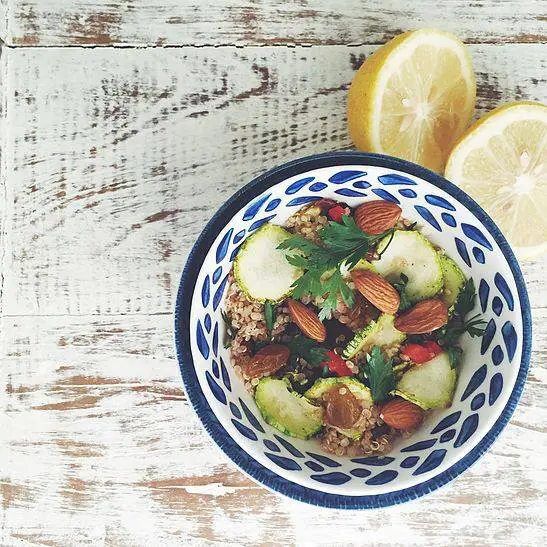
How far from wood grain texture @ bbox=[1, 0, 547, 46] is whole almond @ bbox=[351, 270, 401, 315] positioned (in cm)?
39

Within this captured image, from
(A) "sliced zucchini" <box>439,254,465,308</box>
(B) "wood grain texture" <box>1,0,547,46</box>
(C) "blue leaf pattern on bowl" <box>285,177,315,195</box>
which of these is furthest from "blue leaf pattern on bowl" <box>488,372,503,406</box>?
(B) "wood grain texture" <box>1,0,547,46</box>

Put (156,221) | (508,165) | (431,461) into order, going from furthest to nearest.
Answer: (156,221) < (508,165) < (431,461)

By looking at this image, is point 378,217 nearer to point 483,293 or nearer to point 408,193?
point 408,193

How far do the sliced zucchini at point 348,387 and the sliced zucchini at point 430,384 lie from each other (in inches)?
1.7

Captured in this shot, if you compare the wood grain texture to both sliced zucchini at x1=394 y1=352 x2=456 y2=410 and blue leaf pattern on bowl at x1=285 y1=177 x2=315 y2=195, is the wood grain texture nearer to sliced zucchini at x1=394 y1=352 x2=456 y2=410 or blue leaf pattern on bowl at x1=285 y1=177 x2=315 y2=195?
blue leaf pattern on bowl at x1=285 y1=177 x2=315 y2=195

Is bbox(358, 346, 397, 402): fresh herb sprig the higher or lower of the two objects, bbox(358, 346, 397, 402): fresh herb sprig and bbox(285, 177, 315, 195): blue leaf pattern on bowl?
the lower

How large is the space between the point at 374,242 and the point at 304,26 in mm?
382

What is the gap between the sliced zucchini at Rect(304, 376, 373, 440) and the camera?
953 millimetres

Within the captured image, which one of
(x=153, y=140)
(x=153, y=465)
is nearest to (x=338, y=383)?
(x=153, y=465)

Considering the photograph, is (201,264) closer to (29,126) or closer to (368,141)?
(368,141)

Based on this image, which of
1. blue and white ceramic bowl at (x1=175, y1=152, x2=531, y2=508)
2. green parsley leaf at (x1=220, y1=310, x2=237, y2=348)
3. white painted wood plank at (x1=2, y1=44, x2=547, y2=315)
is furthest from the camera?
white painted wood plank at (x1=2, y1=44, x2=547, y2=315)

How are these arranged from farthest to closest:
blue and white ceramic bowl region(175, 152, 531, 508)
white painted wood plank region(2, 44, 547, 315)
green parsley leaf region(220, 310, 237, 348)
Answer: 1. white painted wood plank region(2, 44, 547, 315)
2. green parsley leaf region(220, 310, 237, 348)
3. blue and white ceramic bowl region(175, 152, 531, 508)

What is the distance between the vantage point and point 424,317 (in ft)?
3.10

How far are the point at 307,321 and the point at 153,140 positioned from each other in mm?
379
